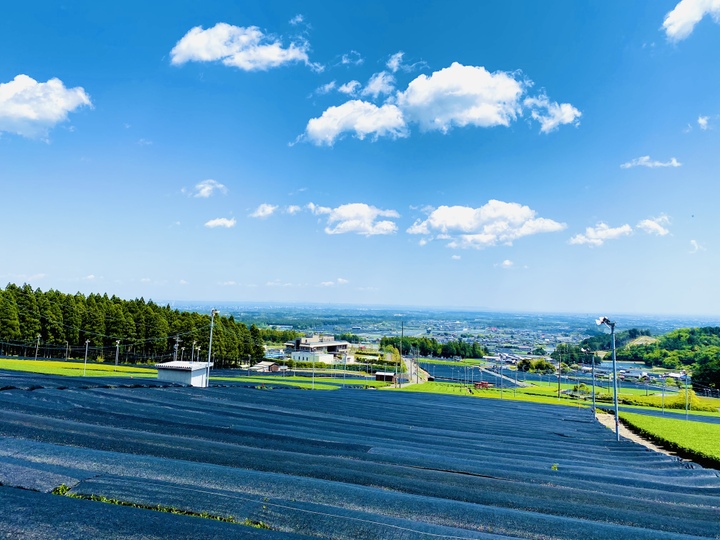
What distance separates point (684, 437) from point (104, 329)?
145 ft

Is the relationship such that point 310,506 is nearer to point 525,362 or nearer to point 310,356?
point 310,356

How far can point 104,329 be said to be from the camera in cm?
3881

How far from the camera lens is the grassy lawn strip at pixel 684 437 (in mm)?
11477

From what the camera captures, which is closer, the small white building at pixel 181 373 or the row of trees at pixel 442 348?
the small white building at pixel 181 373

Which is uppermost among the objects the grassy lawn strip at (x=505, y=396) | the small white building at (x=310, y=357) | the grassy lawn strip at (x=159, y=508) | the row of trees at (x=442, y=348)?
the grassy lawn strip at (x=159, y=508)

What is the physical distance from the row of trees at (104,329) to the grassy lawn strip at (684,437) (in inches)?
1259

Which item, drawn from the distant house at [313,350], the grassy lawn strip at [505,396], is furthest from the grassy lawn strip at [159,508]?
the distant house at [313,350]

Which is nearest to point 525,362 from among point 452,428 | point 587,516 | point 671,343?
point 671,343

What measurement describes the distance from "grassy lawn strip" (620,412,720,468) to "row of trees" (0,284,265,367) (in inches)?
1259

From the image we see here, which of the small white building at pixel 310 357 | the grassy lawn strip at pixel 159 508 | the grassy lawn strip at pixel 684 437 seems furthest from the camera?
the small white building at pixel 310 357

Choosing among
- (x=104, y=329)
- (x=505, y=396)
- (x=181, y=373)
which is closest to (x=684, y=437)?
(x=181, y=373)

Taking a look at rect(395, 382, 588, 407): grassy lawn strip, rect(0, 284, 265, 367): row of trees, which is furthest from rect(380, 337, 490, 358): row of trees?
rect(395, 382, 588, 407): grassy lawn strip

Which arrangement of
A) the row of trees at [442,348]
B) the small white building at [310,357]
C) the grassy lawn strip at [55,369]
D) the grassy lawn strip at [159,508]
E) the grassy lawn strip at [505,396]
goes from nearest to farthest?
the grassy lawn strip at [159,508], the grassy lawn strip at [55,369], the grassy lawn strip at [505,396], the small white building at [310,357], the row of trees at [442,348]

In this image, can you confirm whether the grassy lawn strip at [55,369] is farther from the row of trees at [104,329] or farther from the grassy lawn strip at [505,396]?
the grassy lawn strip at [505,396]
